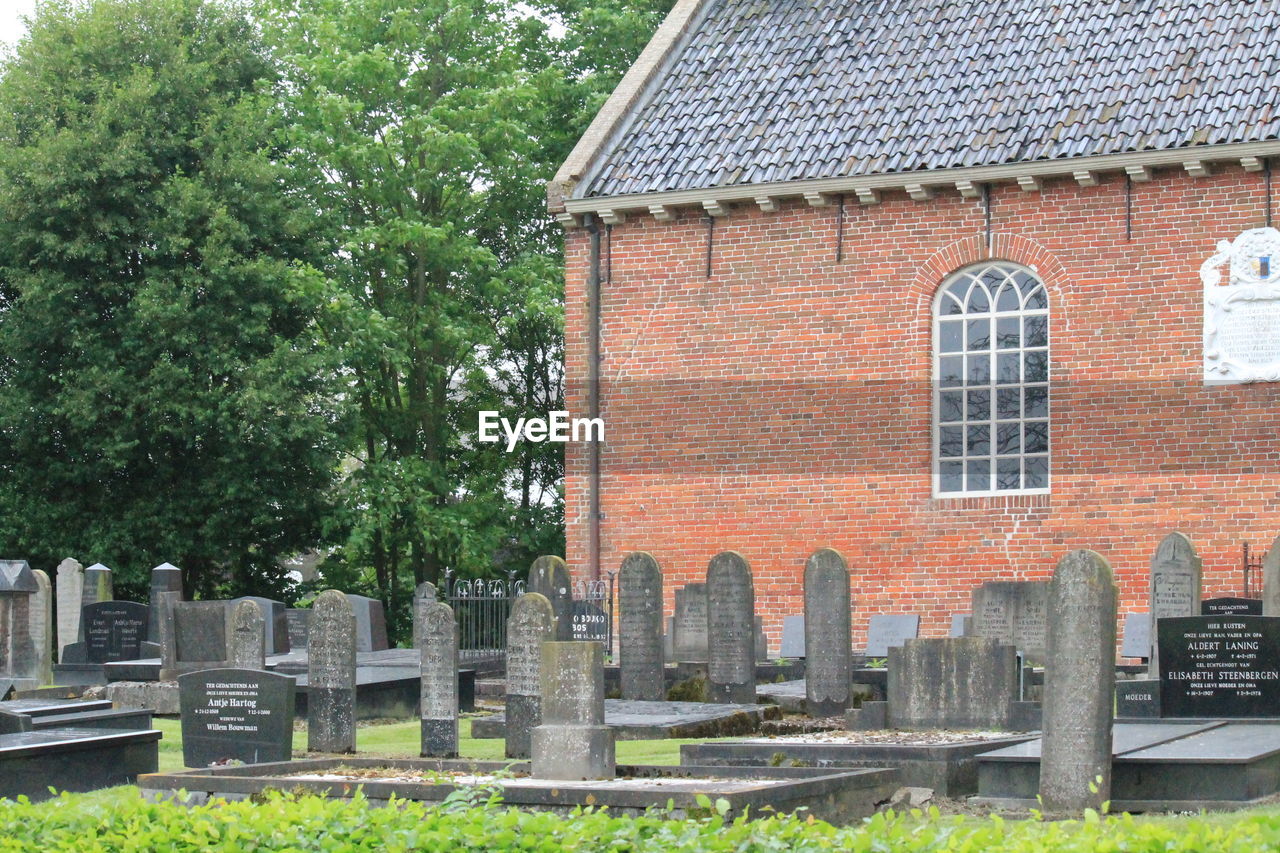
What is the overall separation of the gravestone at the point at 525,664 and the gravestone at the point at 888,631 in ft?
24.6

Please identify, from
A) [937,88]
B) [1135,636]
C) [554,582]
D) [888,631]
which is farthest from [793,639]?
[937,88]

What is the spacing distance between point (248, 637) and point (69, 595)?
9.97 metres

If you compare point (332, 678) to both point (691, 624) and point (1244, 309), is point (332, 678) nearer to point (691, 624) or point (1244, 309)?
point (691, 624)

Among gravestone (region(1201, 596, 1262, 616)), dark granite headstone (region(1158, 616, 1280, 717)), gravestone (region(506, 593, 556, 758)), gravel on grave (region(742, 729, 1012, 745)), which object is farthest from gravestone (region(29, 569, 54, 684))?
dark granite headstone (region(1158, 616, 1280, 717))

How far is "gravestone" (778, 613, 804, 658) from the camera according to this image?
20766 mm

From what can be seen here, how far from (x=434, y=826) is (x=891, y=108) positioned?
17.9m

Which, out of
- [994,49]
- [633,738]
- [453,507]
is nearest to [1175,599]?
[633,738]

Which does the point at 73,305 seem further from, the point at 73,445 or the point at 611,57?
the point at 611,57

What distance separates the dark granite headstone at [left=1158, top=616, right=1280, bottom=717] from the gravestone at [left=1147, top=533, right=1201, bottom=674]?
11.9 ft

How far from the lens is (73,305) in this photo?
97.9 feet

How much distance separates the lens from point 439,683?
Answer: 44.8ft

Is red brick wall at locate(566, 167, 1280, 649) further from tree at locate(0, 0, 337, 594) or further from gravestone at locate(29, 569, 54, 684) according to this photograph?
tree at locate(0, 0, 337, 594)

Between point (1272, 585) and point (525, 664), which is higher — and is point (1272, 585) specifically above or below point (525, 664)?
above

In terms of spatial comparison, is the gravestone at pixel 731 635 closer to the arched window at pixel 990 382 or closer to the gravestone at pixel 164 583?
the arched window at pixel 990 382
